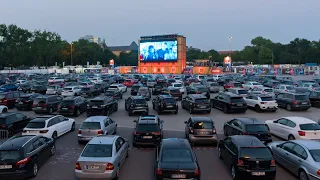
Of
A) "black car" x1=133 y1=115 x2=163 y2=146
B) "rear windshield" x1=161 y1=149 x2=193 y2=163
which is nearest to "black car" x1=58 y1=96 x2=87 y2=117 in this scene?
"black car" x1=133 y1=115 x2=163 y2=146

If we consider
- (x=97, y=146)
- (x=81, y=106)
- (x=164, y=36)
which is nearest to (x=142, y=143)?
(x=97, y=146)

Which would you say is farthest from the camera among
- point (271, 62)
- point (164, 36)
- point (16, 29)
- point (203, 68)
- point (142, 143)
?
point (271, 62)

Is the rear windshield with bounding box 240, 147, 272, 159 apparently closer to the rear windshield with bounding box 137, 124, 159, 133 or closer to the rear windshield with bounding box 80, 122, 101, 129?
the rear windshield with bounding box 137, 124, 159, 133

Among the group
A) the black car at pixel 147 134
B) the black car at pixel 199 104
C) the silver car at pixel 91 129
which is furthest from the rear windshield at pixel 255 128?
the black car at pixel 199 104

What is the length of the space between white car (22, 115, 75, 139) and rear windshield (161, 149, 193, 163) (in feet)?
27.3

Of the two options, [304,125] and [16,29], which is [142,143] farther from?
[16,29]

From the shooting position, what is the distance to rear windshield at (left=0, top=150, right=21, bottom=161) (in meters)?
10.8

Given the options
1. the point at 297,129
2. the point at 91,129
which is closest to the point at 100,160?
the point at 91,129

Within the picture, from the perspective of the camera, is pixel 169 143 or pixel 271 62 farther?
pixel 271 62

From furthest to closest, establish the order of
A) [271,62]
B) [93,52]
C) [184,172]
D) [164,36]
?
1. [93,52]
2. [271,62]
3. [164,36]
4. [184,172]

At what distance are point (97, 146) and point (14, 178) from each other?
9.75 feet

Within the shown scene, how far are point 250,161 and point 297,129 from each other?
6.06 m

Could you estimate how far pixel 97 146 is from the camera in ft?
36.7

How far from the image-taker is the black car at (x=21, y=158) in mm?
10656
